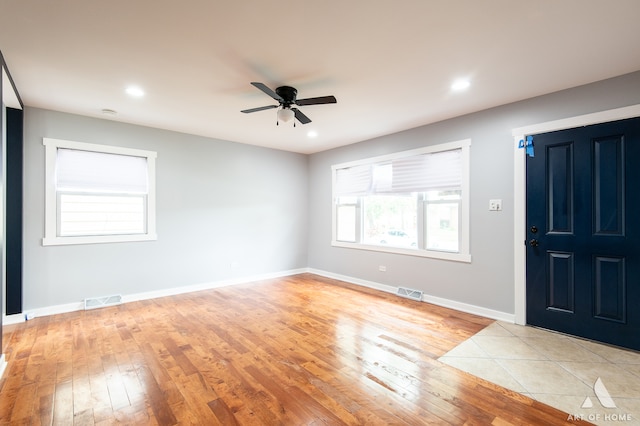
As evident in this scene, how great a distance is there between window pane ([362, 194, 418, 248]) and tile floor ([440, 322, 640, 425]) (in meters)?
1.87

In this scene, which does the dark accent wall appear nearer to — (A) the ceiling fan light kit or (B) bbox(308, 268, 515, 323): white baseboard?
(A) the ceiling fan light kit

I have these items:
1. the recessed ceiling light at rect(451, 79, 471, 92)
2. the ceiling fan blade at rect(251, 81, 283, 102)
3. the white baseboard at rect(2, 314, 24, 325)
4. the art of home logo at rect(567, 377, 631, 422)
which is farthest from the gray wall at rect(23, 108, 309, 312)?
the art of home logo at rect(567, 377, 631, 422)

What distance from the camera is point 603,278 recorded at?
289 cm

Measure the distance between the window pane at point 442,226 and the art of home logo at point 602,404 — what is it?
6.64 ft

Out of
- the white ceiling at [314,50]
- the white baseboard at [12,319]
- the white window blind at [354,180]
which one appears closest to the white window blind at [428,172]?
the white window blind at [354,180]

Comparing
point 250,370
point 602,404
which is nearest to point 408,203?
point 602,404

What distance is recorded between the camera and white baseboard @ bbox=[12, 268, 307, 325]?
3.60m

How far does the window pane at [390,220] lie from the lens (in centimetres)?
467

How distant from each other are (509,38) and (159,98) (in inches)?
138

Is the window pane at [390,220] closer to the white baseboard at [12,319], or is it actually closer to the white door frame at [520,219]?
the white door frame at [520,219]

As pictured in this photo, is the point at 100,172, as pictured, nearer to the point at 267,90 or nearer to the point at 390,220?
the point at 267,90

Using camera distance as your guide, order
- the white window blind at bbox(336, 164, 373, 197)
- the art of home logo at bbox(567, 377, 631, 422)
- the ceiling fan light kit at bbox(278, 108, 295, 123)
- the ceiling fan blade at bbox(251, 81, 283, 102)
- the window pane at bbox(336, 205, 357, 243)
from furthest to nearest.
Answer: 1. the window pane at bbox(336, 205, 357, 243)
2. the white window blind at bbox(336, 164, 373, 197)
3. the ceiling fan light kit at bbox(278, 108, 295, 123)
4. the ceiling fan blade at bbox(251, 81, 283, 102)
5. the art of home logo at bbox(567, 377, 631, 422)

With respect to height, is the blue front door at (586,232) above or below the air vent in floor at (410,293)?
above

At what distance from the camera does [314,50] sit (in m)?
2.40
